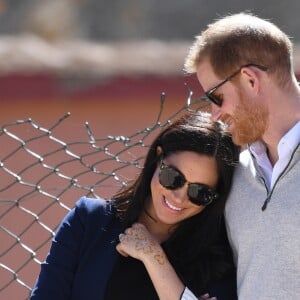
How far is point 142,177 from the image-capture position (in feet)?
11.0

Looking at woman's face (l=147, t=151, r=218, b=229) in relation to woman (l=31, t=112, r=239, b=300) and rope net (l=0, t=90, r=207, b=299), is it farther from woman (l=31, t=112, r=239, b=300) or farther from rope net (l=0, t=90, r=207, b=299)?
rope net (l=0, t=90, r=207, b=299)

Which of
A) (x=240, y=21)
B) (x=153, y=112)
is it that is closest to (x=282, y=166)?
(x=240, y=21)

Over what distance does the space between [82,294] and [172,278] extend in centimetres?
26

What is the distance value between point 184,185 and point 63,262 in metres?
0.39

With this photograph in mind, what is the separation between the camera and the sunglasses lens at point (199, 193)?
10.6 feet

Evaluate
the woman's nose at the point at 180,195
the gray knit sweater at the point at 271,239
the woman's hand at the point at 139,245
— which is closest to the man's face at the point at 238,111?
the gray knit sweater at the point at 271,239

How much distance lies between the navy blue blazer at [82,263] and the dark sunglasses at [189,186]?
0.68 ft

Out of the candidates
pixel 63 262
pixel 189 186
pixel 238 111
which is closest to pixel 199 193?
pixel 189 186

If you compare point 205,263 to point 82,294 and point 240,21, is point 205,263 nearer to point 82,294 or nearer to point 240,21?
point 82,294

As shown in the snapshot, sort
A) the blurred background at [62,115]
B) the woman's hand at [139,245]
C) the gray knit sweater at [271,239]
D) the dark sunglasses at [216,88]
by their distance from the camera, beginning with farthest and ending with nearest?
the blurred background at [62,115], the woman's hand at [139,245], the dark sunglasses at [216,88], the gray knit sweater at [271,239]

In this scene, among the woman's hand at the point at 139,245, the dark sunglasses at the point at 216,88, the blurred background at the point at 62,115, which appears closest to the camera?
the dark sunglasses at the point at 216,88

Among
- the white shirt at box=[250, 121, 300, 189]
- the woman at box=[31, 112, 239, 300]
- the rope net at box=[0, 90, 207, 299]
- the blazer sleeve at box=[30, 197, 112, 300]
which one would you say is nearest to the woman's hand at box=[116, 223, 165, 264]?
the woman at box=[31, 112, 239, 300]

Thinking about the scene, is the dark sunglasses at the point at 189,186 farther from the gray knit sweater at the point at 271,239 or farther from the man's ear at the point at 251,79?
the man's ear at the point at 251,79

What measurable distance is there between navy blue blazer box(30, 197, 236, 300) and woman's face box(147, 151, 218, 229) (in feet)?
0.49
